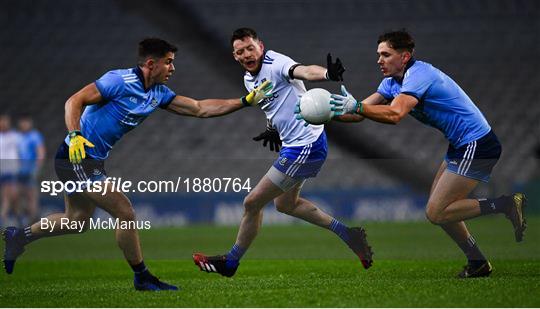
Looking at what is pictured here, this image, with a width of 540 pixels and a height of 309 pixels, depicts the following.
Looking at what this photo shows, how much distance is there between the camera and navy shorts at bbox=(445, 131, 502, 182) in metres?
8.32

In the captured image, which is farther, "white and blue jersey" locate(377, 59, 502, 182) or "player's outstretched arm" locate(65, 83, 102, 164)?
"white and blue jersey" locate(377, 59, 502, 182)

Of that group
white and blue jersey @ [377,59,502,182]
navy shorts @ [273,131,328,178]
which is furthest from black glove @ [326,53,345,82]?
navy shorts @ [273,131,328,178]

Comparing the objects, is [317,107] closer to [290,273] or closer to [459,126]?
[459,126]

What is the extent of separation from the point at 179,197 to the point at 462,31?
9131mm

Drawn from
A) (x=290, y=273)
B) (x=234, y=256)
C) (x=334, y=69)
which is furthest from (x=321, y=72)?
(x=290, y=273)

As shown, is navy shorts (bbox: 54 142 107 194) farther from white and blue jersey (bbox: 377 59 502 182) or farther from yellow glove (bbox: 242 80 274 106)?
white and blue jersey (bbox: 377 59 502 182)

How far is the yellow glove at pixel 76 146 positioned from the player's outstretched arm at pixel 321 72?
5.92 feet

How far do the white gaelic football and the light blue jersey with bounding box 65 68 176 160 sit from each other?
4.82 feet

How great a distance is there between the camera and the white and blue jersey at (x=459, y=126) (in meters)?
8.26

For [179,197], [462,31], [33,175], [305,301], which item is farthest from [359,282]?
[462,31]

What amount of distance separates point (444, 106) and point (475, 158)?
0.51 m

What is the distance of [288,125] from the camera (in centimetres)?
872

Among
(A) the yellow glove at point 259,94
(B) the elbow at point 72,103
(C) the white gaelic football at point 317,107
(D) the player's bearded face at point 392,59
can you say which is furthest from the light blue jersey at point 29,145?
(C) the white gaelic football at point 317,107

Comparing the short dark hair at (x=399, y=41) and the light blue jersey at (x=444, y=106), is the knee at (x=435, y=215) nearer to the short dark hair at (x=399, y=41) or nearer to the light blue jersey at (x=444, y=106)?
the light blue jersey at (x=444, y=106)
